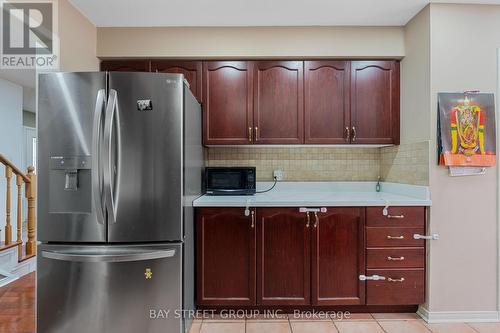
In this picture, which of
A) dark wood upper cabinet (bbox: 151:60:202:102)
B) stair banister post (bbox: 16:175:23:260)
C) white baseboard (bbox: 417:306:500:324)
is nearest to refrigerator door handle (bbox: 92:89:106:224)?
dark wood upper cabinet (bbox: 151:60:202:102)

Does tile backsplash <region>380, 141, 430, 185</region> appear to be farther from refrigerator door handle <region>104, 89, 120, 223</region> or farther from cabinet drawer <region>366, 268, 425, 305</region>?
refrigerator door handle <region>104, 89, 120, 223</region>

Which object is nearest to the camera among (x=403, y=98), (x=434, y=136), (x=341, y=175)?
(x=434, y=136)

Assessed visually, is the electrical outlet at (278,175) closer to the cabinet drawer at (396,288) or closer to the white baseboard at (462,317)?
the cabinet drawer at (396,288)

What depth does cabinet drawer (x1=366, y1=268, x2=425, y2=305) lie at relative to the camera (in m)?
2.21

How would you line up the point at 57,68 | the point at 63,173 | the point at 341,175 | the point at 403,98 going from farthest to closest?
the point at 341,175, the point at 403,98, the point at 57,68, the point at 63,173

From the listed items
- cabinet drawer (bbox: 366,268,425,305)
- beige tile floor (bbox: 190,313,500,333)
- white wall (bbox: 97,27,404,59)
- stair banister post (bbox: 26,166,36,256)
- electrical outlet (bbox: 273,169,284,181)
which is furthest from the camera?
stair banister post (bbox: 26,166,36,256)

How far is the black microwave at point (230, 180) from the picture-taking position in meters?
2.60

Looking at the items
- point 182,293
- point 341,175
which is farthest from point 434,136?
point 182,293

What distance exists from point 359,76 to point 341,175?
0.95m

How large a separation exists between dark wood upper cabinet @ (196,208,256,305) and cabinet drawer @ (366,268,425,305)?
3.00ft

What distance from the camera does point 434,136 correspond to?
2.19 metres

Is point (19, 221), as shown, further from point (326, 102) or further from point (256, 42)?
point (326, 102)

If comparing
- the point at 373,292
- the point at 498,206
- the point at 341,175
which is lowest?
the point at 373,292

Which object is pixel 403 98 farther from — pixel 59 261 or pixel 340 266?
pixel 59 261
